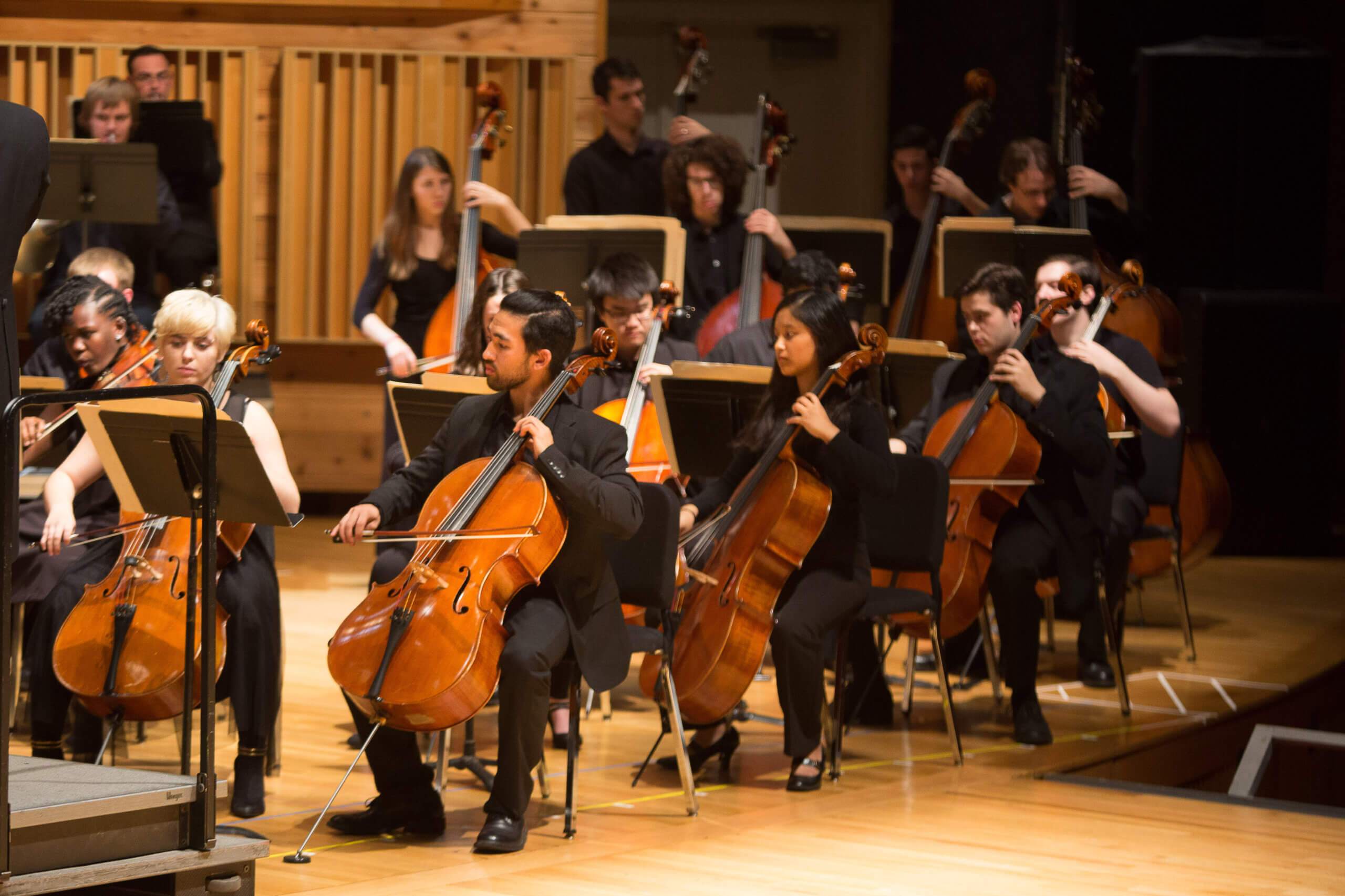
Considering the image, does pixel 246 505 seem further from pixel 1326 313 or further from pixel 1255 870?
pixel 1326 313

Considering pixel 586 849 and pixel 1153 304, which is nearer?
pixel 586 849

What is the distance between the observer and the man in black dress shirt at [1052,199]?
5.28 meters

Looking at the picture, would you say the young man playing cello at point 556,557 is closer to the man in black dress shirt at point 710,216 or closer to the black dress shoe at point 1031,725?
the black dress shoe at point 1031,725

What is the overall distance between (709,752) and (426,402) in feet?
3.12

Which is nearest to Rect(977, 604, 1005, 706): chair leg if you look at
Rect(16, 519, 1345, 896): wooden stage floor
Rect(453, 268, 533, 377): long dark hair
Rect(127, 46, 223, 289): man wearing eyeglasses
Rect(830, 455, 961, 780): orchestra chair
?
Rect(16, 519, 1345, 896): wooden stage floor

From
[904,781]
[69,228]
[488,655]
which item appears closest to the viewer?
[488,655]

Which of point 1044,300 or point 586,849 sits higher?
point 1044,300

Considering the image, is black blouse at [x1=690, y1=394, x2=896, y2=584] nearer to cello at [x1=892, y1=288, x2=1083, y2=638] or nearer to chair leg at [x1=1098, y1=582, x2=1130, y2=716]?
cello at [x1=892, y1=288, x2=1083, y2=638]

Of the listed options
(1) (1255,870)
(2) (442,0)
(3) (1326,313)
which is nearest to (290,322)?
(2) (442,0)

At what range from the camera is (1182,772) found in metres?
4.10

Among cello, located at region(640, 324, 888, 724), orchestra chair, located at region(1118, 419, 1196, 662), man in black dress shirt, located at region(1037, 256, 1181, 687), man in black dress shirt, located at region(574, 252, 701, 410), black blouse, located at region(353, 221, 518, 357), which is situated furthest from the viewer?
black blouse, located at region(353, 221, 518, 357)

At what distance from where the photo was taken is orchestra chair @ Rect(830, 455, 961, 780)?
148 inches

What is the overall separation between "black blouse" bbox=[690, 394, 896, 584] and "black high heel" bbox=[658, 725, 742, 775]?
16.3 inches

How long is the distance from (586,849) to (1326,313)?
482 centimetres
